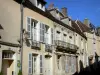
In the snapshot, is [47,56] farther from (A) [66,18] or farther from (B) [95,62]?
(B) [95,62]

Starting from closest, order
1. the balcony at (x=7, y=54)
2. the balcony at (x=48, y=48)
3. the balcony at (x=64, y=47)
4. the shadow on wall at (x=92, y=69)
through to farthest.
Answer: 1. the balcony at (x=7, y=54)
2. the balcony at (x=48, y=48)
3. the balcony at (x=64, y=47)
4. the shadow on wall at (x=92, y=69)

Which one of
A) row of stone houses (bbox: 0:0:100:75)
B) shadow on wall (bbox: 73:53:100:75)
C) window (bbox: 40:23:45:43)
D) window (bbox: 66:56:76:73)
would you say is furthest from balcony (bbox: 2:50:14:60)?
shadow on wall (bbox: 73:53:100:75)

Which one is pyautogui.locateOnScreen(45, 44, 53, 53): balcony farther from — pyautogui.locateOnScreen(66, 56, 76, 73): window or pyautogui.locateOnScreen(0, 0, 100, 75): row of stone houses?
pyautogui.locateOnScreen(66, 56, 76, 73): window

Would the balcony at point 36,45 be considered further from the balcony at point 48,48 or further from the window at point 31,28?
the balcony at point 48,48

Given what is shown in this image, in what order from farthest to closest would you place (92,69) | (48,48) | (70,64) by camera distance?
(92,69) < (70,64) < (48,48)

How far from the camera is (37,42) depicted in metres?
15.3

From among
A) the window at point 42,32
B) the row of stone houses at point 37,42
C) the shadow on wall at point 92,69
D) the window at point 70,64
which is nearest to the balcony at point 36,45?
the row of stone houses at point 37,42

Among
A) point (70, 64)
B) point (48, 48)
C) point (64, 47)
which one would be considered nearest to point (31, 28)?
point (48, 48)

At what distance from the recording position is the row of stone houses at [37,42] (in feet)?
41.0

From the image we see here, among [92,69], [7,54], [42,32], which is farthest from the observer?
[92,69]

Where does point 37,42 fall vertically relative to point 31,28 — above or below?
below

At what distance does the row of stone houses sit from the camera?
41.0 ft

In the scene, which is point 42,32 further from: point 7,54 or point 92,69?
point 92,69

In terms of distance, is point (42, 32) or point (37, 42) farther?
point (42, 32)
